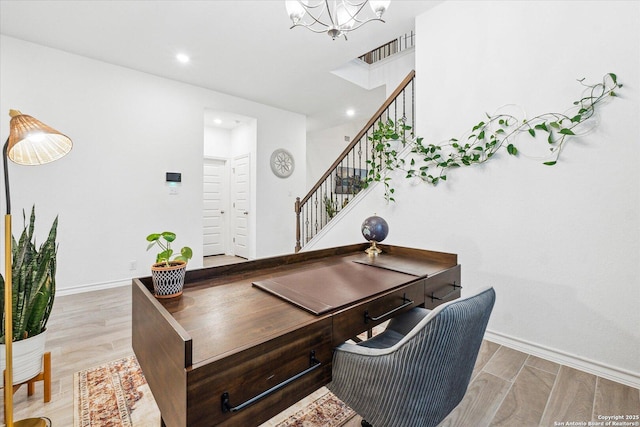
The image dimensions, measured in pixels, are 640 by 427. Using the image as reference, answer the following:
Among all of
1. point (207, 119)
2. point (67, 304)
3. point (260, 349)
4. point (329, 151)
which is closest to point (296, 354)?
point (260, 349)

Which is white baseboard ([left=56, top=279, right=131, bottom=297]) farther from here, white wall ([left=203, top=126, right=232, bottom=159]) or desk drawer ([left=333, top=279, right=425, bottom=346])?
desk drawer ([left=333, top=279, right=425, bottom=346])

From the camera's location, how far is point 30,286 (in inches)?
57.8

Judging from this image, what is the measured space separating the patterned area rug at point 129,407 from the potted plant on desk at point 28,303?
33 centimetres

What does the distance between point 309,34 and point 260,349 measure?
3.31 metres

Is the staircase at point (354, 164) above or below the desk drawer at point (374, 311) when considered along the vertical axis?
above

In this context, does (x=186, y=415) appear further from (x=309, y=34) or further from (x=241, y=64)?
(x=241, y=64)

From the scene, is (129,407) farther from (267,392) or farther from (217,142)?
(217,142)

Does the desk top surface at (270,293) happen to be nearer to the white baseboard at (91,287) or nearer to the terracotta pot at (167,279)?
the terracotta pot at (167,279)

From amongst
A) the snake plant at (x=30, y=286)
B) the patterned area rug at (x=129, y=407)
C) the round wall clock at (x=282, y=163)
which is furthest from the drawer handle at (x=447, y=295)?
the round wall clock at (x=282, y=163)

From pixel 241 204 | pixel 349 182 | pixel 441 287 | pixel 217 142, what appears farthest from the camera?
pixel 217 142

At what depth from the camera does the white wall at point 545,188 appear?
1785 millimetres

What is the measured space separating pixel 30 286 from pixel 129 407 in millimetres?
836

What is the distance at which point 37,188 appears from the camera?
10.5 ft

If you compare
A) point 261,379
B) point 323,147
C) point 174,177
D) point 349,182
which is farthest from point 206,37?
point 323,147
